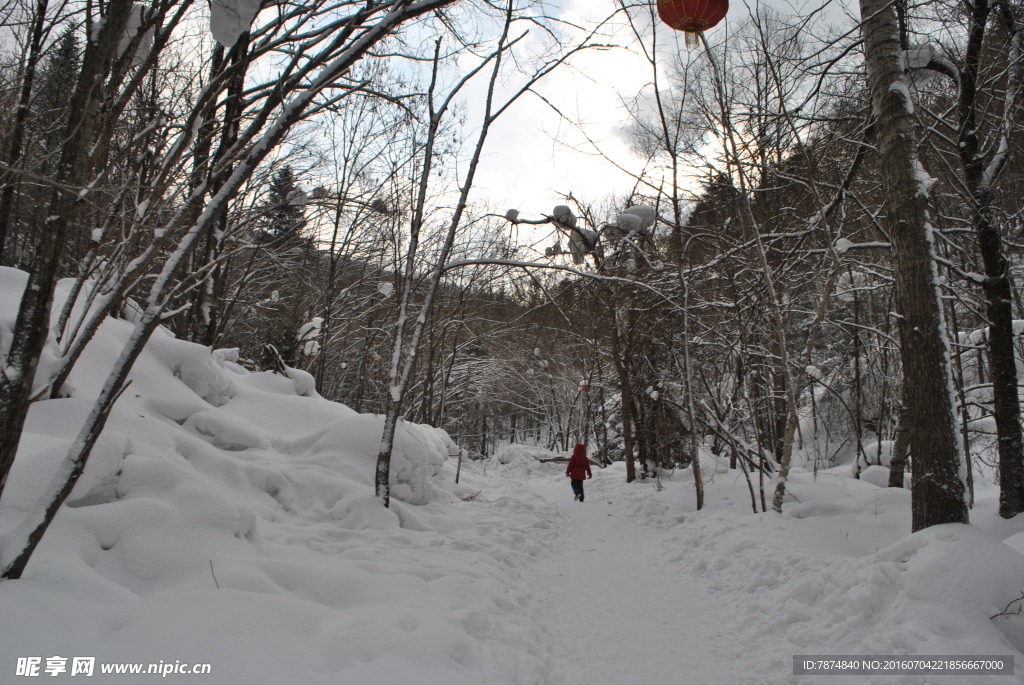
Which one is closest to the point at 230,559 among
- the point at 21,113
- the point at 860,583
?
Answer: the point at 860,583

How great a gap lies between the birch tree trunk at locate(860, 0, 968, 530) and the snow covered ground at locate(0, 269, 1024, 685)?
45 centimetres

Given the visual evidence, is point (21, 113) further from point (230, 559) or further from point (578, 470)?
point (578, 470)

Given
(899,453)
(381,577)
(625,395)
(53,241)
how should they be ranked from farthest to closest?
1. (625,395)
2. (899,453)
3. (381,577)
4. (53,241)

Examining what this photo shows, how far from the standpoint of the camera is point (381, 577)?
3.26 metres

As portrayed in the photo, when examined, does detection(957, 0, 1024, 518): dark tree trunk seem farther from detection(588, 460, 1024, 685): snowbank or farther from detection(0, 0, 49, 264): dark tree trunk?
detection(0, 0, 49, 264): dark tree trunk

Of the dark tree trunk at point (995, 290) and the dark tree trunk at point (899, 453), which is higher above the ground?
the dark tree trunk at point (995, 290)

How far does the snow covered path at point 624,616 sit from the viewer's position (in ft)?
9.39

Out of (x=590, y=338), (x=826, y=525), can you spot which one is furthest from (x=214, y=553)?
(x=590, y=338)

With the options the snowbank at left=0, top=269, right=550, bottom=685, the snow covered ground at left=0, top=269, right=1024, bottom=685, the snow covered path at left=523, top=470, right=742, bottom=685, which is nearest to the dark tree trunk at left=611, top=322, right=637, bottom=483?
the snow covered path at left=523, top=470, right=742, bottom=685

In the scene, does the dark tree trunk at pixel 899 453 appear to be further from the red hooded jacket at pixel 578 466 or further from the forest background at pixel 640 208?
the red hooded jacket at pixel 578 466

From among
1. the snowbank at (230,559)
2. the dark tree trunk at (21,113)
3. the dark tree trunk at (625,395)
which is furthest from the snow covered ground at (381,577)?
the dark tree trunk at (625,395)

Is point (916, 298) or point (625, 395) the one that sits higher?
point (916, 298)

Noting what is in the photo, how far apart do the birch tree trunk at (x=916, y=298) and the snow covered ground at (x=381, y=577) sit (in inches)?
17.7

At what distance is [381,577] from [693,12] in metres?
4.26
